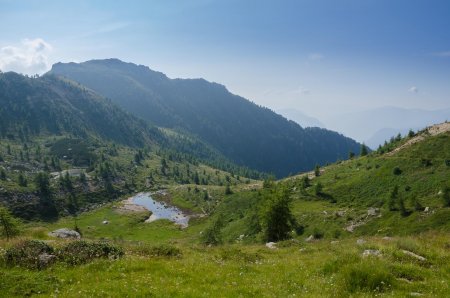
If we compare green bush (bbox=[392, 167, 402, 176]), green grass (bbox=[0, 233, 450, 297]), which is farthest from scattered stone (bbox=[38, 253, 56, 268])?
green bush (bbox=[392, 167, 402, 176])

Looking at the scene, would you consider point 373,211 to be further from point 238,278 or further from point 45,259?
point 45,259

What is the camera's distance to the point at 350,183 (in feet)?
372

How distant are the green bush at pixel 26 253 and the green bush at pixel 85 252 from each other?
823 millimetres

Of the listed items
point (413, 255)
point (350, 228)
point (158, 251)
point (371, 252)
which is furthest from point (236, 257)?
point (350, 228)

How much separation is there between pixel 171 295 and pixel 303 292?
18.4 ft

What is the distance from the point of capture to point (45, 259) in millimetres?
18797

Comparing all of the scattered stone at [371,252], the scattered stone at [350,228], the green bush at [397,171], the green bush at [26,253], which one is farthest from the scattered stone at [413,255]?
the green bush at [397,171]

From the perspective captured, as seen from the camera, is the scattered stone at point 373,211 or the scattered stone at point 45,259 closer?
the scattered stone at point 45,259

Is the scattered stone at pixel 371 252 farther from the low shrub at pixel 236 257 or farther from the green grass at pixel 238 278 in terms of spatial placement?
the low shrub at pixel 236 257

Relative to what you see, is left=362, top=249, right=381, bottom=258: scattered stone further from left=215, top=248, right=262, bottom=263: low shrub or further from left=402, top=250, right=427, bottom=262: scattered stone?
left=215, top=248, right=262, bottom=263: low shrub

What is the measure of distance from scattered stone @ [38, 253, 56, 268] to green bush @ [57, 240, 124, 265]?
0.43 m

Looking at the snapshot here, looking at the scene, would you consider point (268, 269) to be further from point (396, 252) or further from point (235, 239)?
point (235, 239)

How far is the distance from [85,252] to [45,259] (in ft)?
6.86

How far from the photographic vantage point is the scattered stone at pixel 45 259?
18459 millimetres
